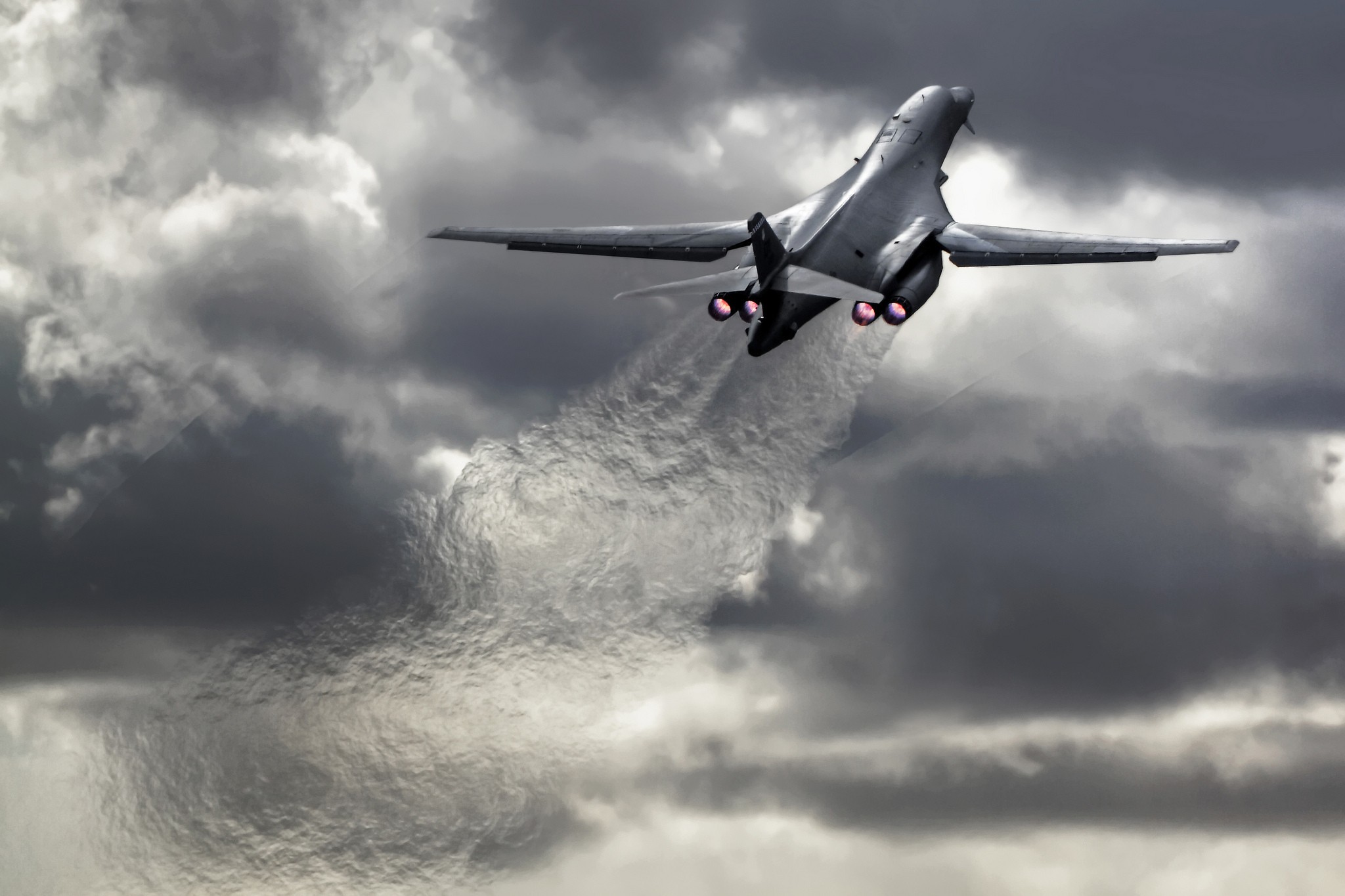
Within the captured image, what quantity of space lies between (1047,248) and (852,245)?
23.9ft

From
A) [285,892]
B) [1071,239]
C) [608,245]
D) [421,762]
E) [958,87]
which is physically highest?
[958,87]

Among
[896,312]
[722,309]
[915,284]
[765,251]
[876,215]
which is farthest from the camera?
[876,215]

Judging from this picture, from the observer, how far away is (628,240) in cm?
4559

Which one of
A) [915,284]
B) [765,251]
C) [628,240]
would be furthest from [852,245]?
[628,240]

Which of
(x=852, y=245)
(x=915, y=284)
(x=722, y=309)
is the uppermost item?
(x=852, y=245)

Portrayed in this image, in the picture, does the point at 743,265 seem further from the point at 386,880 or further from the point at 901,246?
the point at 386,880

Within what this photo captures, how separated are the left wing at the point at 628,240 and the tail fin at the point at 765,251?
6199 mm

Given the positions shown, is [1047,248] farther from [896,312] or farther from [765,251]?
[765,251]

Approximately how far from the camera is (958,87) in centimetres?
5416

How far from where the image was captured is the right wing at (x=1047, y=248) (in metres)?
41.5

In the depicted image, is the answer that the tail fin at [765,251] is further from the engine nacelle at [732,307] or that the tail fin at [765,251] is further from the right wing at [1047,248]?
the right wing at [1047,248]

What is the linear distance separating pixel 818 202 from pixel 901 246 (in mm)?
4783

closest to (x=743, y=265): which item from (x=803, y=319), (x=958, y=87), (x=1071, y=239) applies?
(x=803, y=319)

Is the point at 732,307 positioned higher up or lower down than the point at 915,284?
lower down
